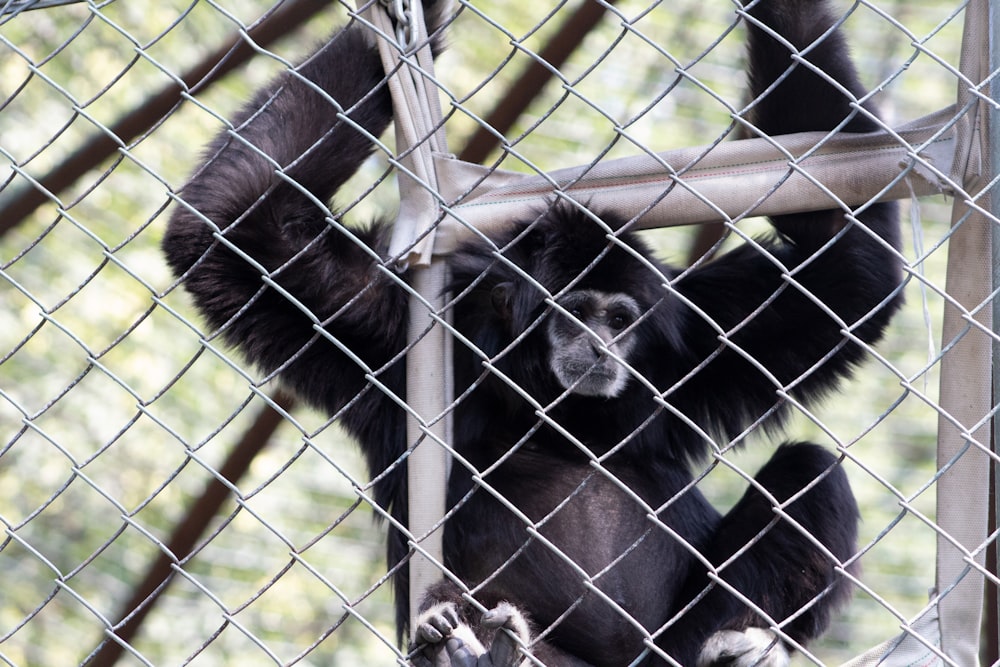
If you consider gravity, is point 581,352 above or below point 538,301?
below

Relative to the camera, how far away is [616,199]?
3566 millimetres

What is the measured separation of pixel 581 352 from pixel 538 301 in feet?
0.75

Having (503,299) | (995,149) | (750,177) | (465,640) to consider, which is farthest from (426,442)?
(995,149)

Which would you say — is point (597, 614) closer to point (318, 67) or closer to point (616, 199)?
point (616, 199)

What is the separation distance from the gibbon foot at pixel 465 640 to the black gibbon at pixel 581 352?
0.81 ft

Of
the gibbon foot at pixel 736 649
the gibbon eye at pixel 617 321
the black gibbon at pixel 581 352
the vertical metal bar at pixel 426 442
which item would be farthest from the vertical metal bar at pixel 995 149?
the gibbon eye at pixel 617 321

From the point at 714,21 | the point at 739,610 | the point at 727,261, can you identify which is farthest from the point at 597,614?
the point at 714,21

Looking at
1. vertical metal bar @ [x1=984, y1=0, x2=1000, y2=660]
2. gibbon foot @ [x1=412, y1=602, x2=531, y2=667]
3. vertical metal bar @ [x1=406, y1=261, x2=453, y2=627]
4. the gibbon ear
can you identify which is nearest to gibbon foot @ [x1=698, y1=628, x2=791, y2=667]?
gibbon foot @ [x1=412, y1=602, x2=531, y2=667]

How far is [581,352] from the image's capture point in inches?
163

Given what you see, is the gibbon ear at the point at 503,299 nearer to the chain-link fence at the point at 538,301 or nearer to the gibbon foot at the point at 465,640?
the chain-link fence at the point at 538,301

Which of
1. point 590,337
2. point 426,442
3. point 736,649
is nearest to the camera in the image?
point 426,442

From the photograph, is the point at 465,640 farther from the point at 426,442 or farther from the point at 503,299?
the point at 503,299

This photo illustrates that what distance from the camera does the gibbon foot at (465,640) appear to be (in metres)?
3.34

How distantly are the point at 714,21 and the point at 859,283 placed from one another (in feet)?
7.60
